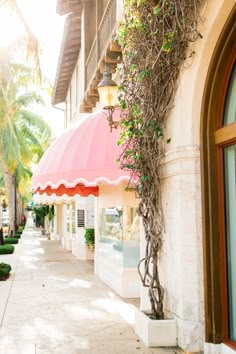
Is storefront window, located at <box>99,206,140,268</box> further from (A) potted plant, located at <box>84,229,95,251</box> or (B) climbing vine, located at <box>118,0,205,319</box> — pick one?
(A) potted plant, located at <box>84,229,95,251</box>

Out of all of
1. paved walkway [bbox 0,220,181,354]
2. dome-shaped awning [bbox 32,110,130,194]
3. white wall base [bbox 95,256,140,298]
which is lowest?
paved walkway [bbox 0,220,181,354]

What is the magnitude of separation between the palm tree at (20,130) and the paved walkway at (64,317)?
11.2 meters

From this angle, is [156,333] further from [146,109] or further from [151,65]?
[151,65]

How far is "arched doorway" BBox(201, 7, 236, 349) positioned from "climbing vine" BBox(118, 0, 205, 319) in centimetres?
57

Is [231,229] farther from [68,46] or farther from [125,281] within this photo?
[68,46]

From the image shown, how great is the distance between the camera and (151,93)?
658 centimetres

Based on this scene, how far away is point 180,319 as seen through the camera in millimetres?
5922

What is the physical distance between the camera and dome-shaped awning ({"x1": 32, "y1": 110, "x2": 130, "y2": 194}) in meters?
8.34

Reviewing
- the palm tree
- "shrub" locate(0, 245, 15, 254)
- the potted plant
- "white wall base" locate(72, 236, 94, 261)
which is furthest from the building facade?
the palm tree

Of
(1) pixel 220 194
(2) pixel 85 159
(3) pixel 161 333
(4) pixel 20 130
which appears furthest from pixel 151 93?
(4) pixel 20 130

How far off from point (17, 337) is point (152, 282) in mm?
2096

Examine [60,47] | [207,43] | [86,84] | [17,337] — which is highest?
[60,47]

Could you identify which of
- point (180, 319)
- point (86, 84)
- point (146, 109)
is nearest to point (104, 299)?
point (180, 319)

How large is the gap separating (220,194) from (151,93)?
1861 millimetres
